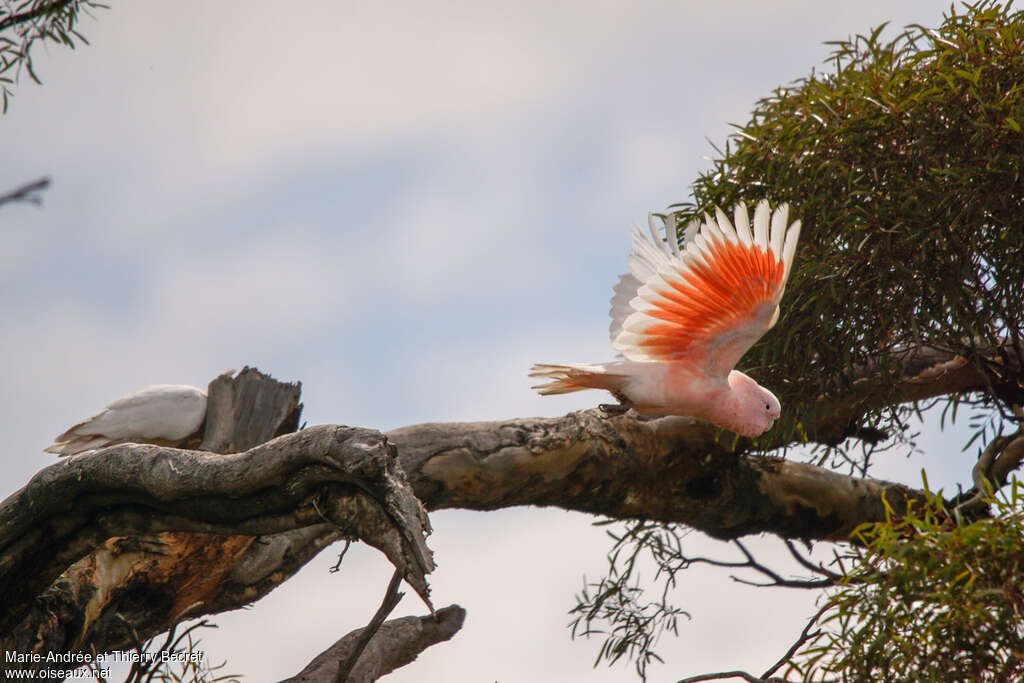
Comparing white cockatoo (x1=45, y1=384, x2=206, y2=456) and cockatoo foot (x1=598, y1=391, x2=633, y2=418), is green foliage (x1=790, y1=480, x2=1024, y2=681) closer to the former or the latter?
cockatoo foot (x1=598, y1=391, x2=633, y2=418)

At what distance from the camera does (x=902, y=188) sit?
214 centimetres

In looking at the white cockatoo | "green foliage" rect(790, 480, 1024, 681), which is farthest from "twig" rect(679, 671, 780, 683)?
the white cockatoo

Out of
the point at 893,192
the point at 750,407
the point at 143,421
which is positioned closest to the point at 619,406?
the point at 750,407

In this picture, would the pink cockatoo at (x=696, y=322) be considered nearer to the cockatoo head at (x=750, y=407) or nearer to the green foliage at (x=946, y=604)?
the cockatoo head at (x=750, y=407)

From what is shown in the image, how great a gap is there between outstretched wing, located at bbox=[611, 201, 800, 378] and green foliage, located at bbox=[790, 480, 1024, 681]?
0.60 metres

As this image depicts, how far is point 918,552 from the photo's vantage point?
56.5 inches

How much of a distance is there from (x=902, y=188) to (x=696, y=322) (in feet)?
1.90

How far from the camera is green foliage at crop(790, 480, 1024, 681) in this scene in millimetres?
1417

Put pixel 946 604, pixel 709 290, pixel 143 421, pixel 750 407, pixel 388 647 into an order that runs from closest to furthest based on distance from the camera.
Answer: pixel 946 604 < pixel 709 290 < pixel 750 407 < pixel 388 647 < pixel 143 421

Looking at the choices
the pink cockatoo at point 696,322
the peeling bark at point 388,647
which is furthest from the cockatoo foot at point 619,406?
the peeling bark at point 388,647

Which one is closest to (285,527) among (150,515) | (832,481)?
(150,515)

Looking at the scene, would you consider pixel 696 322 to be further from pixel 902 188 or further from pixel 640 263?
pixel 902 188

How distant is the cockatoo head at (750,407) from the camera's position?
6.90 feet

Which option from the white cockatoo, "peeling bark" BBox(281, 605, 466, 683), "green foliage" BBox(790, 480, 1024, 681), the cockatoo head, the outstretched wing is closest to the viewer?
"green foliage" BBox(790, 480, 1024, 681)
